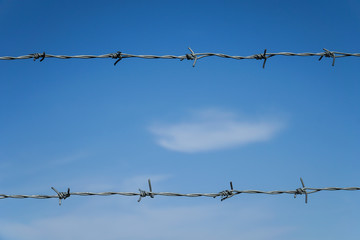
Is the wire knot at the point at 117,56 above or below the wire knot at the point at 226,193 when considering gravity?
above

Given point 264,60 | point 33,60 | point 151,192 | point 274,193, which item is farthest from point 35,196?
point 264,60

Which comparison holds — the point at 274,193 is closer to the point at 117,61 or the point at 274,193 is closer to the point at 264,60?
the point at 264,60

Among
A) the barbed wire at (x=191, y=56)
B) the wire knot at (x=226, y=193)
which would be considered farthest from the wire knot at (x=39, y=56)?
the wire knot at (x=226, y=193)

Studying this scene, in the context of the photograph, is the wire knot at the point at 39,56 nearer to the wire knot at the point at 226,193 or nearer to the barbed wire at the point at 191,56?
the barbed wire at the point at 191,56

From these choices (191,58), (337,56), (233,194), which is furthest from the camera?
(337,56)

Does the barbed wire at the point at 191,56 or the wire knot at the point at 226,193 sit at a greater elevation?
the barbed wire at the point at 191,56

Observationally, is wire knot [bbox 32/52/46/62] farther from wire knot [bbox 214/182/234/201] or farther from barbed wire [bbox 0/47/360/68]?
wire knot [bbox 214/182/234/201]

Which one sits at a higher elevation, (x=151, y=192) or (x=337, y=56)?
(x=337, y=56)

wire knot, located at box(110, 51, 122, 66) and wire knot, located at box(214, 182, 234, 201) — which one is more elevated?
wire knot, located at box(110, 51, 122, 66)

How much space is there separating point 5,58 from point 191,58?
1601mm

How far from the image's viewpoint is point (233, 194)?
369cm

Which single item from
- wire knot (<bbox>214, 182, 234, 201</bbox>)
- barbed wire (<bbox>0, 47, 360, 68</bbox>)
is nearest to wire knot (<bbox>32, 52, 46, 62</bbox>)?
barbed wire (<bbox>0, 47, 360, 68</bbox>)

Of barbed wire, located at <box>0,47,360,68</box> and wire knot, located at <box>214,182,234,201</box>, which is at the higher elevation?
barbed wire, located at <box>0,47,360,68</box>

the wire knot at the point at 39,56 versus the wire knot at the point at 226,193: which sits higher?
the wire knot at the point at 39,56
